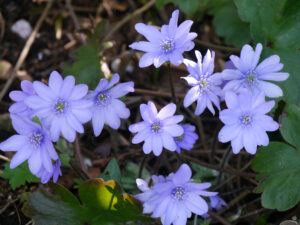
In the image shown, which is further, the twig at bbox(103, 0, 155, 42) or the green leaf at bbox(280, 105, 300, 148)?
the twig at bbox(103, 0, 155, 42)

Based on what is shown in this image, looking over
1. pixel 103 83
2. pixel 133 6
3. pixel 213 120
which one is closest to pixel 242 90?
pixel 103 83

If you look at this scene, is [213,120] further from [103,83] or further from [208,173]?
[103,83]

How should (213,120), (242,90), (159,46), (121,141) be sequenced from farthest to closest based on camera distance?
(213,120) → (121,141) → (159,46) → (242,90)

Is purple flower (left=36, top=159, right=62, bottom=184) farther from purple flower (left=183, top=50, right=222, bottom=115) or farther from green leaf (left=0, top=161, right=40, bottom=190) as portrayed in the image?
purple flower (left=183, top=50, right=222, bottom=115)

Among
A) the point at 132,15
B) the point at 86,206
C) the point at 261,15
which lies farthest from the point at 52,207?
the point at 132,15

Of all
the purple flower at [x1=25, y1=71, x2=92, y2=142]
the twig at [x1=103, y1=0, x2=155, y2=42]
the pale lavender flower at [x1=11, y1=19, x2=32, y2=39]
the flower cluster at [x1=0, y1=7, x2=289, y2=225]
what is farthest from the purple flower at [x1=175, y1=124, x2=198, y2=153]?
the pale lavender flower at [x1=11, y1=19, x2=32, y2=39]

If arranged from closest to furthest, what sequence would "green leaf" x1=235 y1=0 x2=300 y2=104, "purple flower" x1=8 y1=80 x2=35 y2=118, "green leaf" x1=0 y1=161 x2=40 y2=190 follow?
"purple flower" x1=8 y1=80 x2=35 y2=118 < "green leaf" x1=0 y1=161 x2=40 y2=190 < "green leaf" x1=235 y1=0 x2=300 y2=104
